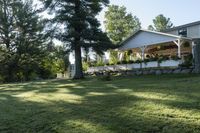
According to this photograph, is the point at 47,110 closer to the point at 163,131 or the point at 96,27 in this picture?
the point at 163,131

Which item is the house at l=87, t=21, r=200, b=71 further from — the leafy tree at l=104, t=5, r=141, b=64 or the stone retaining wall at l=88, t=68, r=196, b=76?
the leafy tree at l=104, t=5, r=141, b=64

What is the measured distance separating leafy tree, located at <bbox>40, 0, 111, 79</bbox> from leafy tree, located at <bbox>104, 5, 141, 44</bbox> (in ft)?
68.9

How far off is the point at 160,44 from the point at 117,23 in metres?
19.5

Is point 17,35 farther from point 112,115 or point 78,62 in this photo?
point 112,115

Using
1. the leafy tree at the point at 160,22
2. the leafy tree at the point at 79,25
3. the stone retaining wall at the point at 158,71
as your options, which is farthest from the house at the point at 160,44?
the leafy tree at the point at 160,22

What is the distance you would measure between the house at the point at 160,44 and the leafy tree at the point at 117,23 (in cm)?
1297

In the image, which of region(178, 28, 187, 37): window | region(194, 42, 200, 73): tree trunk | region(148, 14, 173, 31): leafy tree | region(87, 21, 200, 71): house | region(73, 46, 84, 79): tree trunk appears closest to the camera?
region(194, 42, 200, 73): tree trunk

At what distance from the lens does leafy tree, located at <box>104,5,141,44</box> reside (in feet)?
164

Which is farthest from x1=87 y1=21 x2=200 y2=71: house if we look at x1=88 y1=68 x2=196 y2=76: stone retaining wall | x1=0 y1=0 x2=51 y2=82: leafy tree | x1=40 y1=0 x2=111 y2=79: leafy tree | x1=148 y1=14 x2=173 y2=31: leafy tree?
x1=148 y1=14 x2=173 y2=31: leafy tree

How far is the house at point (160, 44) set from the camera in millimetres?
27281

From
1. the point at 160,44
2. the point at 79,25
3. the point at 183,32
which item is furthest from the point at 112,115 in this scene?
the point at 183,32

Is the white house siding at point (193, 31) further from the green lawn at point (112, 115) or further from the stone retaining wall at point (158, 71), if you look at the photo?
the green lawn at point (112, 115)

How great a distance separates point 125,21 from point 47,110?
43.7m

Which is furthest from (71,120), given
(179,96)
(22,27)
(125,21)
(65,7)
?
(125,21)
